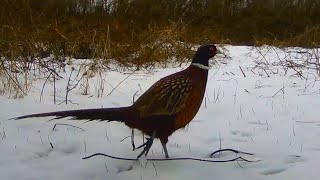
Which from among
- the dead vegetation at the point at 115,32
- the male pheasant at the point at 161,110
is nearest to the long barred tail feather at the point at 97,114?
the male pheasant at the point at 161,110

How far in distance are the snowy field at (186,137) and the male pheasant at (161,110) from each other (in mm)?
219

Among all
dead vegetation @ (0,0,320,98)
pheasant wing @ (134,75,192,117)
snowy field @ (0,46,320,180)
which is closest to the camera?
snowy field @ (0,46,320,180)

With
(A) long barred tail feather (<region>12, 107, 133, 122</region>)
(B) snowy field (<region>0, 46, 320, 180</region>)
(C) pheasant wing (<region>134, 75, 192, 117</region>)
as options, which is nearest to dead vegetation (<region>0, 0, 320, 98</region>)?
(B) snowy field (<region>0, 46, 320, 180</region>)

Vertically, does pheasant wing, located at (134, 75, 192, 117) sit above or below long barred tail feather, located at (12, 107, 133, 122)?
above

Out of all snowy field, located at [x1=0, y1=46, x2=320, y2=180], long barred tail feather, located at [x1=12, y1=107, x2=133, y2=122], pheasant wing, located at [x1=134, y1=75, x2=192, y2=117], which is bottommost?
snowy field, located at [x1=0, y1=46, x2=320, y2=180]

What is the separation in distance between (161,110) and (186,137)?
0.74 metres

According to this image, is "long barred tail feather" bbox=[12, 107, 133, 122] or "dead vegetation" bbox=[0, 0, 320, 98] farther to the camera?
"dead vegetation" bbox=[0, 0, 320, 98]

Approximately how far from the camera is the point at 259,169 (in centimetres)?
305

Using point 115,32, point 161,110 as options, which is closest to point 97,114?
point 161,110

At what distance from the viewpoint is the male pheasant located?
124 inches

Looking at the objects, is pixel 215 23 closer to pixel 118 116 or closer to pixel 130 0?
pixel 130 0

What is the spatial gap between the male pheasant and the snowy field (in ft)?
0.72

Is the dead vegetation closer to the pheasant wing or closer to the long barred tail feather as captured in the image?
the long barred tail feather

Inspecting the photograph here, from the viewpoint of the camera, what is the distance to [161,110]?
124 inches
